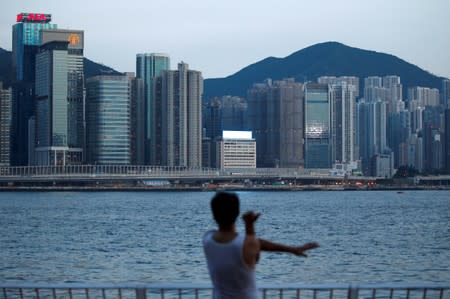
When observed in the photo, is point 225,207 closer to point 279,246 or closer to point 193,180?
point 279,246

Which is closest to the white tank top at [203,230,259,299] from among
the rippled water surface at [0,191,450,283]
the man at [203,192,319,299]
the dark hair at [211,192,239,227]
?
the man at [203,192,319,299]

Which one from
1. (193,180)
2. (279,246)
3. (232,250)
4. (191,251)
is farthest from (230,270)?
(193,180)

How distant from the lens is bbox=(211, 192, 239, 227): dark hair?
7.73 metres

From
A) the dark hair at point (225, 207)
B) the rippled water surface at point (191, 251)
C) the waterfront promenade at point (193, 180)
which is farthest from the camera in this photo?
the waterfront promenade at point (193, 180)

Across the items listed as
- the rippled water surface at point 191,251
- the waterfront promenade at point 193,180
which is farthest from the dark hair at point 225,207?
the waterfront promenade at point 193,180

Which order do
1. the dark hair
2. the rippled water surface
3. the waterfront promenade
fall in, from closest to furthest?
the dark hair < the rippled water surface < the waterfront promenade

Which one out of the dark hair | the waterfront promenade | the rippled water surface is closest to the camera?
the dark hair

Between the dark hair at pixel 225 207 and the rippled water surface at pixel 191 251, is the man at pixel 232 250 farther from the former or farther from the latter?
the rippled water surface at pixel 191 251

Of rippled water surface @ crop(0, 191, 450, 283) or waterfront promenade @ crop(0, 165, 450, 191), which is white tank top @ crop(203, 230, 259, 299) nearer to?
rippled water surface @ crop(0, 191, 450, 283)

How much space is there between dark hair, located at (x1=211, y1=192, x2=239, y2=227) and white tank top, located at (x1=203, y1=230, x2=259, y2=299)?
169 millimetres

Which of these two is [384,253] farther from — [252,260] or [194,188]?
[194,188]

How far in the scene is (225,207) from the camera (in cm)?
777

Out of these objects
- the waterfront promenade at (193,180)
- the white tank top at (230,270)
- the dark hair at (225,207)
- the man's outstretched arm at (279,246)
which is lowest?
the waterfront promenade at (193,180)

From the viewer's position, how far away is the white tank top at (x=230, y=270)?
777 cm
